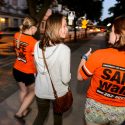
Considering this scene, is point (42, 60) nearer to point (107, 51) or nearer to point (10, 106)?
point (107, 51)

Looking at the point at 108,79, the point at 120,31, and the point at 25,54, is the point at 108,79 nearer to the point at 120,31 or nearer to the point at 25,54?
the point at 120,31

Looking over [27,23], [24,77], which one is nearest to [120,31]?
[27,23]

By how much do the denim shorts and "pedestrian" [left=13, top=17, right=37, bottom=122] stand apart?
6.81 ft

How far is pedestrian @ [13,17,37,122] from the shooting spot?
4.84 meters

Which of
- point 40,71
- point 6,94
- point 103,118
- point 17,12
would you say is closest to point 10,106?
point 6,94

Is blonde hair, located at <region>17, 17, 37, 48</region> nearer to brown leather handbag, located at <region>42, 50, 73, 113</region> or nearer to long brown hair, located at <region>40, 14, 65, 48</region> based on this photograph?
long brown hair, located at <region>40, 14, 65, 48</region>

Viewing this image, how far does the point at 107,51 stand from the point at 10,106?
3.89 meters

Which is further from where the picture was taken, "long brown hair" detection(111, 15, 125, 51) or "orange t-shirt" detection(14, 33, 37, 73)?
"orange t-shirt" detection(14, 33, 37, 73)

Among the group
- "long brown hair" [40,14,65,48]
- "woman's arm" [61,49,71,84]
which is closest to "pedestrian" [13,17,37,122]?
"long brown hair" [40,14,65,48]

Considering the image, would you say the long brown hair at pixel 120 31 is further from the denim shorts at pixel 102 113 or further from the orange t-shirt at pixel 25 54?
the orange t-shirt at pixel 25 54

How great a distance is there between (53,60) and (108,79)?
82cm

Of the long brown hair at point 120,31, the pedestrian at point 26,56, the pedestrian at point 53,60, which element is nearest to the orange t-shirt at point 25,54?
the pedestrian at point 26,56

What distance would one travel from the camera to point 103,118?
9.74 feet

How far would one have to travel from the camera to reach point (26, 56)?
489 cm
